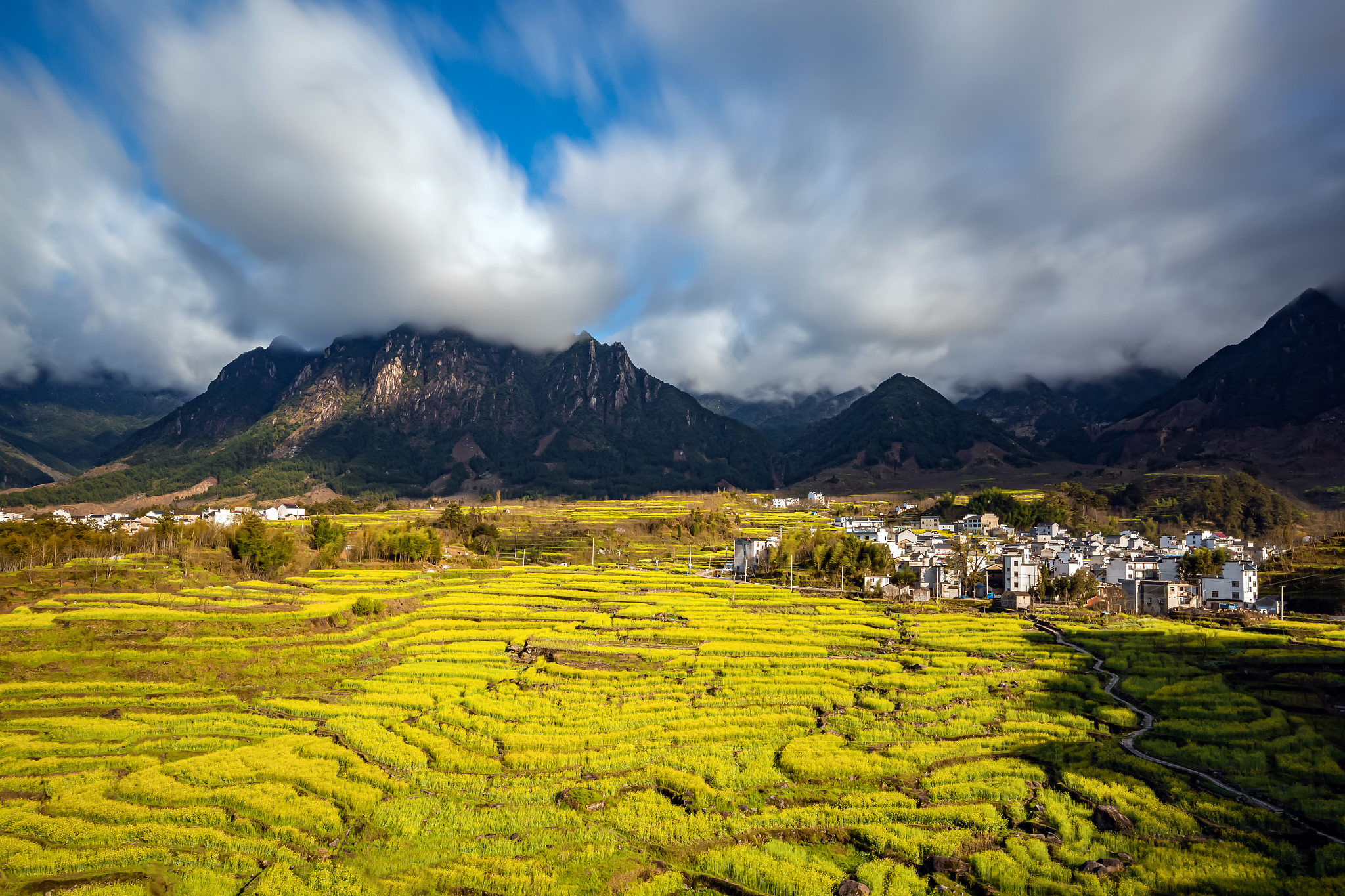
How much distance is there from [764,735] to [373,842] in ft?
59.4

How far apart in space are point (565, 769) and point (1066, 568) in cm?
8969

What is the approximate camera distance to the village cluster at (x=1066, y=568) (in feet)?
264

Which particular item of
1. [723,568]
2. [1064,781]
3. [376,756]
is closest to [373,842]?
[376,756]

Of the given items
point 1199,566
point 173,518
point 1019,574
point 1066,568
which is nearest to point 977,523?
point 1066,568

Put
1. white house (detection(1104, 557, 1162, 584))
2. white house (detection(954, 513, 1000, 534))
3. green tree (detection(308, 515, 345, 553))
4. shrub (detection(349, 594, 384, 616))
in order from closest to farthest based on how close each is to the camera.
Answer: shrub (detection(349, 594, 384, 616))
white house (detection(1104, 557, 1162, 584))
green tree (detection(308, 515, 345, 553))
white house (detection(954, 513, 1000, 534))

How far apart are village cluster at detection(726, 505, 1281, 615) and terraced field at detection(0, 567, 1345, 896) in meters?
40.2

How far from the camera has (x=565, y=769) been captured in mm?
29141

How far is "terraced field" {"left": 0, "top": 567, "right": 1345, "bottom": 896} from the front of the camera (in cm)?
2153

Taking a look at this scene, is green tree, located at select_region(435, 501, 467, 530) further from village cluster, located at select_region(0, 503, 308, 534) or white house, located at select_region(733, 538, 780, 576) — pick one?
white house, located at select_region(733, 538, 780, 576)

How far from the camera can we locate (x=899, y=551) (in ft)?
366

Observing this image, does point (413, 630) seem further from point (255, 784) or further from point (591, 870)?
point (591, 870)

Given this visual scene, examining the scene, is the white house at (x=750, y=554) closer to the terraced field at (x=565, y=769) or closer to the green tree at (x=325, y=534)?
the terraced field at (x=565, y=769)

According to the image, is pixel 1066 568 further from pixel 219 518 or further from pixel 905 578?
pixel 219 518

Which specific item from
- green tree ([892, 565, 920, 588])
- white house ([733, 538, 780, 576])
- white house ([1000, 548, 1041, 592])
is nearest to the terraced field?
green tree ([892, 565, 920, 588])
